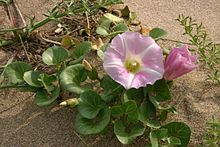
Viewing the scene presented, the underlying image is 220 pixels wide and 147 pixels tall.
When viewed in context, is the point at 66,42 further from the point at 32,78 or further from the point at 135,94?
the point at 135,94

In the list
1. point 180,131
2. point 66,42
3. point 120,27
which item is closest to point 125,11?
point 120,27

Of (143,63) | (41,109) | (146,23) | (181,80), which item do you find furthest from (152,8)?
(41,109)

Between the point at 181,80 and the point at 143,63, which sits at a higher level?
the point at 143,63

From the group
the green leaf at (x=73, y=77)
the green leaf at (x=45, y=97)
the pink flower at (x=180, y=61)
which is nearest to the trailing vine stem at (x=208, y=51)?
the pink flower at (x=180, y=61)

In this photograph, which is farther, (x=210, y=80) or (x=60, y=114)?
(x=210, y=80)

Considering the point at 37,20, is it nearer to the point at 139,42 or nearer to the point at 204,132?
the point at 139,42

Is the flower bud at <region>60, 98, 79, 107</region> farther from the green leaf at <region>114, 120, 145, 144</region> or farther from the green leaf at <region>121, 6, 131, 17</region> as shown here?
the green leaf at <region>121, 6, 131, 17</region>

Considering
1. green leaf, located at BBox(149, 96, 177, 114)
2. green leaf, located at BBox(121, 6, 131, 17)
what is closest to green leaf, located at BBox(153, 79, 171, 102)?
green leaf, located at BBox(149, 96, 177, 114)
